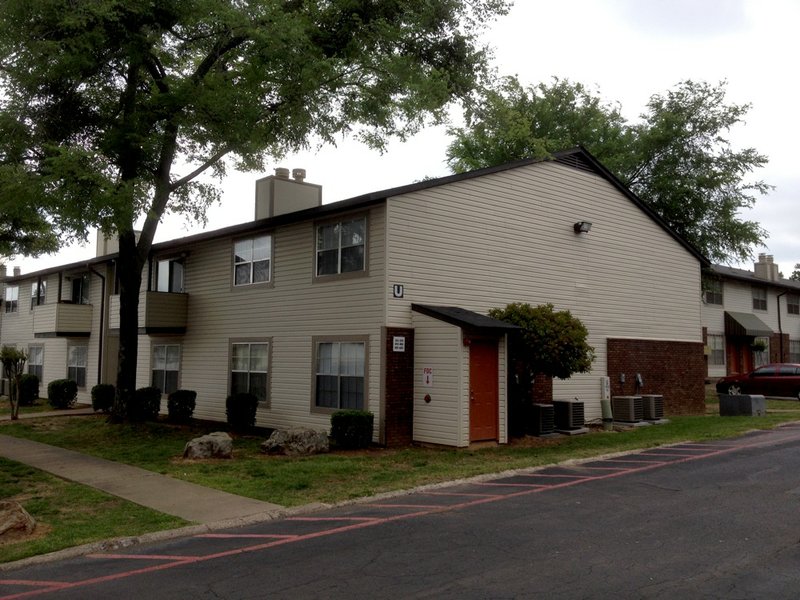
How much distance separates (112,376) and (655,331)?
1876cm

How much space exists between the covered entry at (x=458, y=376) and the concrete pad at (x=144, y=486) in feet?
18.4

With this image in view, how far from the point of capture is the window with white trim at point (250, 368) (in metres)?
18.5

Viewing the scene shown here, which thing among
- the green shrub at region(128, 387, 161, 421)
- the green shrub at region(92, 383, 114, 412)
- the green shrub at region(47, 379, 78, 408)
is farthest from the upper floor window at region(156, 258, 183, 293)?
the green shrub at region(47, 379, 78, 408)

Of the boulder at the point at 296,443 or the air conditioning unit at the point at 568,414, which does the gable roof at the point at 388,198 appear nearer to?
the boulder at the point at 296,443

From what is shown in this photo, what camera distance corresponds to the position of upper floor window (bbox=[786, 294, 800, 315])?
41438mm

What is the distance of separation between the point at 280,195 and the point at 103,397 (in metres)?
9.39

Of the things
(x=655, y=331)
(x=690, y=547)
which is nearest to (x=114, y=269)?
(x=655, y=331)

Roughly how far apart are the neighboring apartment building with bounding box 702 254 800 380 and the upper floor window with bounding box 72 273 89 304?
26.5 metres

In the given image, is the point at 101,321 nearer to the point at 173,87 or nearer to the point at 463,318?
the point at 173,87

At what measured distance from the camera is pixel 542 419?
16688mm

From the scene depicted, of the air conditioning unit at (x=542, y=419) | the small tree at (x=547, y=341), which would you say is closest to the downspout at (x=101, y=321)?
the small tree at (x=547, y=341)

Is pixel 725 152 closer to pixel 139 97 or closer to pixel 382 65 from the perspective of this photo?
pixel 382 65

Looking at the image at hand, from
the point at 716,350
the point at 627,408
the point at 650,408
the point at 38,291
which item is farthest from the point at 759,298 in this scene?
the point at 38,291

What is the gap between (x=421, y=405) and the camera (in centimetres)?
1526
